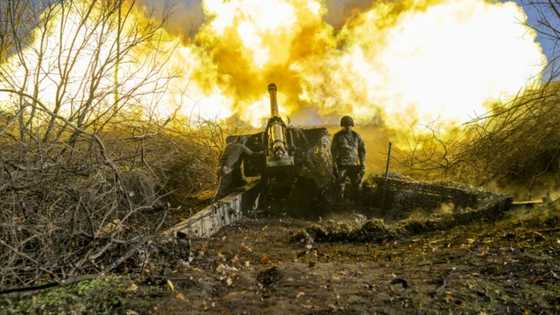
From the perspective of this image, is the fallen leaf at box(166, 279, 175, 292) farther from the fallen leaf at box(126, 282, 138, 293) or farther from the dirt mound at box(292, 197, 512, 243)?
the dirt mound at box(292, 197, 512, 243)

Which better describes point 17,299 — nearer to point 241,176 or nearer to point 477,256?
point 477,256

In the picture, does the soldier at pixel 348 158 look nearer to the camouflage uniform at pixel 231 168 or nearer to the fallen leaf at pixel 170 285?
the camouflage uniform at pixel 231 168

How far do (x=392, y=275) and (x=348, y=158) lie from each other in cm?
683

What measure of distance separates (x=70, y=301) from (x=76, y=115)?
12.8 feet

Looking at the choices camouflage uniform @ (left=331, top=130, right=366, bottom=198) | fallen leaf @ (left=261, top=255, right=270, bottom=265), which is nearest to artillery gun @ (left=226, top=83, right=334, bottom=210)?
camouflage uniform @ (left=331, top=130, right=366, bottom=198)

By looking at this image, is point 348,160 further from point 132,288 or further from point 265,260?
point 132,288

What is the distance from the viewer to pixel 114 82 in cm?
862

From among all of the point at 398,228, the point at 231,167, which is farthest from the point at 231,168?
the point at 398,228

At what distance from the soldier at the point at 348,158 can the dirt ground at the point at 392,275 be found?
4.40 m

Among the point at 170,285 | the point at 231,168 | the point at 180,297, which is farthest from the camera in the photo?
the point at 231,168

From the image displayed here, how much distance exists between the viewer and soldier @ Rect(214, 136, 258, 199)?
40.4ft

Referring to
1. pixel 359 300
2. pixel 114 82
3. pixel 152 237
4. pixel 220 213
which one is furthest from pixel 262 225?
pixel 359 300

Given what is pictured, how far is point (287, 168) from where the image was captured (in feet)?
40.7

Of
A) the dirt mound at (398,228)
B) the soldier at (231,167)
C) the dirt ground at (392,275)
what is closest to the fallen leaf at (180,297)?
the dirt ground at (392,275)
